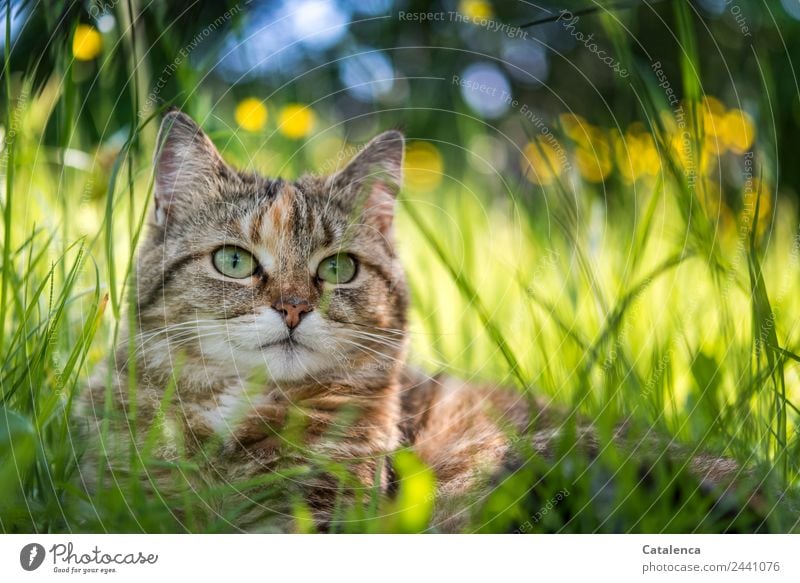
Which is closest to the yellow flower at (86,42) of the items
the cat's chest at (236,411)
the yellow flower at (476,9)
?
the cat's chest at (236,411)

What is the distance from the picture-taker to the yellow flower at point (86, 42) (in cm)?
158

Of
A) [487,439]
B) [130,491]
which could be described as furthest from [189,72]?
[487,439]

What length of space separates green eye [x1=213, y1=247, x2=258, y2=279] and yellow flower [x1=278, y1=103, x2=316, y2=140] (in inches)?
23.4

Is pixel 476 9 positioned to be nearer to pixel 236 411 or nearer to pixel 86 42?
pixel 86 42

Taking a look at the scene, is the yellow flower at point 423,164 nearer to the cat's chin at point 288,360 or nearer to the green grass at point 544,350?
the green grass at point 544,350

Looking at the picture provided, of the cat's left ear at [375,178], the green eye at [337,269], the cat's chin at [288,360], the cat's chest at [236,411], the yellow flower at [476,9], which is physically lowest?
the cat's chest at [236,411]

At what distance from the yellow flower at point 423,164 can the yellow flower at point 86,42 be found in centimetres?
88

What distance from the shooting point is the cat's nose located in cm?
152

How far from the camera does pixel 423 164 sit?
2430mm

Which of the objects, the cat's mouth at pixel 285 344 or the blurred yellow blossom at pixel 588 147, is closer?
the cat's mouth at pixel 285 344

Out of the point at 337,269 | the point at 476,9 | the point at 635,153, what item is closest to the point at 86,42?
the point at 337,269
